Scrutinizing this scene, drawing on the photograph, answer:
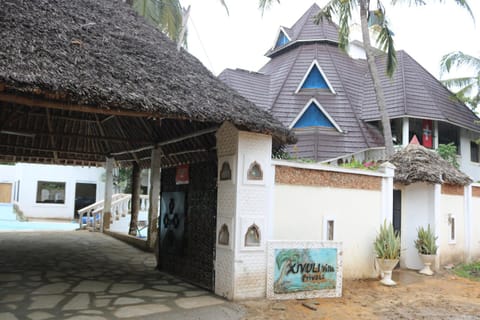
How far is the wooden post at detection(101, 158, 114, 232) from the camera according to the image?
528 inches

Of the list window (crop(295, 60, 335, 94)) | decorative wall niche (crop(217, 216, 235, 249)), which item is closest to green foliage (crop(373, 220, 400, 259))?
decorative wall niche (crop(217, 216, 235, 249))

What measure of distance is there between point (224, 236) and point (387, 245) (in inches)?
134

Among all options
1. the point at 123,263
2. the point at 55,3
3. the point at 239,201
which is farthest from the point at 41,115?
the point at 239,201

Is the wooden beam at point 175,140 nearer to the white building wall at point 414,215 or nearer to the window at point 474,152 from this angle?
the white building wall at point 414,215

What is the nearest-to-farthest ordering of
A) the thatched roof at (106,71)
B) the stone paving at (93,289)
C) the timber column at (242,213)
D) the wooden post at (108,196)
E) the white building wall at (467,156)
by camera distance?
the thatched roof at (106,71)
the stone paving at (93,289)
the timber column at (242,213)
the wooden post at (108,196)
the white building wall at (467,156)

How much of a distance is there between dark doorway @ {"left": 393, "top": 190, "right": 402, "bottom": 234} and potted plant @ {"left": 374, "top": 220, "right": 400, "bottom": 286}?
6.91 feet

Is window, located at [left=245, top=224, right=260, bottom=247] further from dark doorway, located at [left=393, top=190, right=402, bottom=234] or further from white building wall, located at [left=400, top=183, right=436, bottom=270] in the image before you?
white building wall, located at [left=400, top=183, right=436, bottom=270]

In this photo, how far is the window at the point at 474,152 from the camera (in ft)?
58.1

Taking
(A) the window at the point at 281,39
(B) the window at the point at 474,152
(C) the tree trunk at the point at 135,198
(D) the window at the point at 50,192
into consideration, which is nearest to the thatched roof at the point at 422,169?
(C) the tree trunk at the point at 135,198

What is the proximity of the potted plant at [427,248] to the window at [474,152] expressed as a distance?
10.2 metres

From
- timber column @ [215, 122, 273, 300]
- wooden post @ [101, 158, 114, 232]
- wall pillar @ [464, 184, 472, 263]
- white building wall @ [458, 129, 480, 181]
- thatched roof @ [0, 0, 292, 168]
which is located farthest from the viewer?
white building wall @ [458, 129, 480, 181]

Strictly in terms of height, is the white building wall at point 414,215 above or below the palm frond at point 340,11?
below

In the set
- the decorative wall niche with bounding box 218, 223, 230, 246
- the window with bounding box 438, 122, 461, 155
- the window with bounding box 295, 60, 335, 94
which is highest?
the window with bounding box 295, 60, 335, 94

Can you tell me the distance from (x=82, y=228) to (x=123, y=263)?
7.80 m
